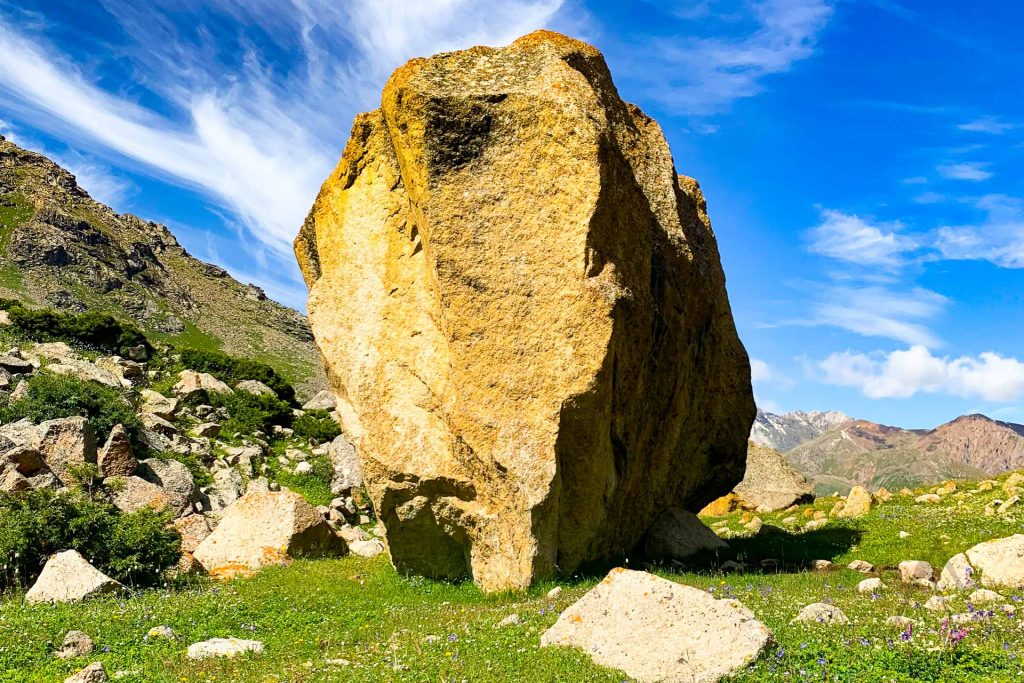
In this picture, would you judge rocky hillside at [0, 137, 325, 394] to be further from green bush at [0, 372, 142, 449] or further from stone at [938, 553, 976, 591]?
stone at [938, 553, 976, 591]

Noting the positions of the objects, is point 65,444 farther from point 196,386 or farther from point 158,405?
point 196,386

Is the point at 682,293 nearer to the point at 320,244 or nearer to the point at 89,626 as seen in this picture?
the point at 320,244

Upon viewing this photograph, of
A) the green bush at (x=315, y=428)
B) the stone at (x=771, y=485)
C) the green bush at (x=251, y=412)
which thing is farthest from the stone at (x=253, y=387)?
the stone at (x=771, y=485)

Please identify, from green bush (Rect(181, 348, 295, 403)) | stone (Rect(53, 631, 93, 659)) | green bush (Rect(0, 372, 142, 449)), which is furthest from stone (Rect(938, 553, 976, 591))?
green bush (Rect(181, 348, 295, 403))

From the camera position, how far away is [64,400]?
24547 millimetres

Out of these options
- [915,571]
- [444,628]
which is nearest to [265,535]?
[444,628]

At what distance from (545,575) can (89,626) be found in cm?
786

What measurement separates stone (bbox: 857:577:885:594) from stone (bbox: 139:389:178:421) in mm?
25970

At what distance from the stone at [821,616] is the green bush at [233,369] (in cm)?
3763

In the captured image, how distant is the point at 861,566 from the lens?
15.7m

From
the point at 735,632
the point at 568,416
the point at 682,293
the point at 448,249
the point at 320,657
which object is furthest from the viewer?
the point at 682,293

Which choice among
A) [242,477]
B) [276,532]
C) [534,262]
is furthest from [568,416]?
[242,477]

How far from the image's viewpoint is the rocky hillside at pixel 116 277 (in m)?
133

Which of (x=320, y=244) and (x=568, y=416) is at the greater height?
(x=320, y=244)
